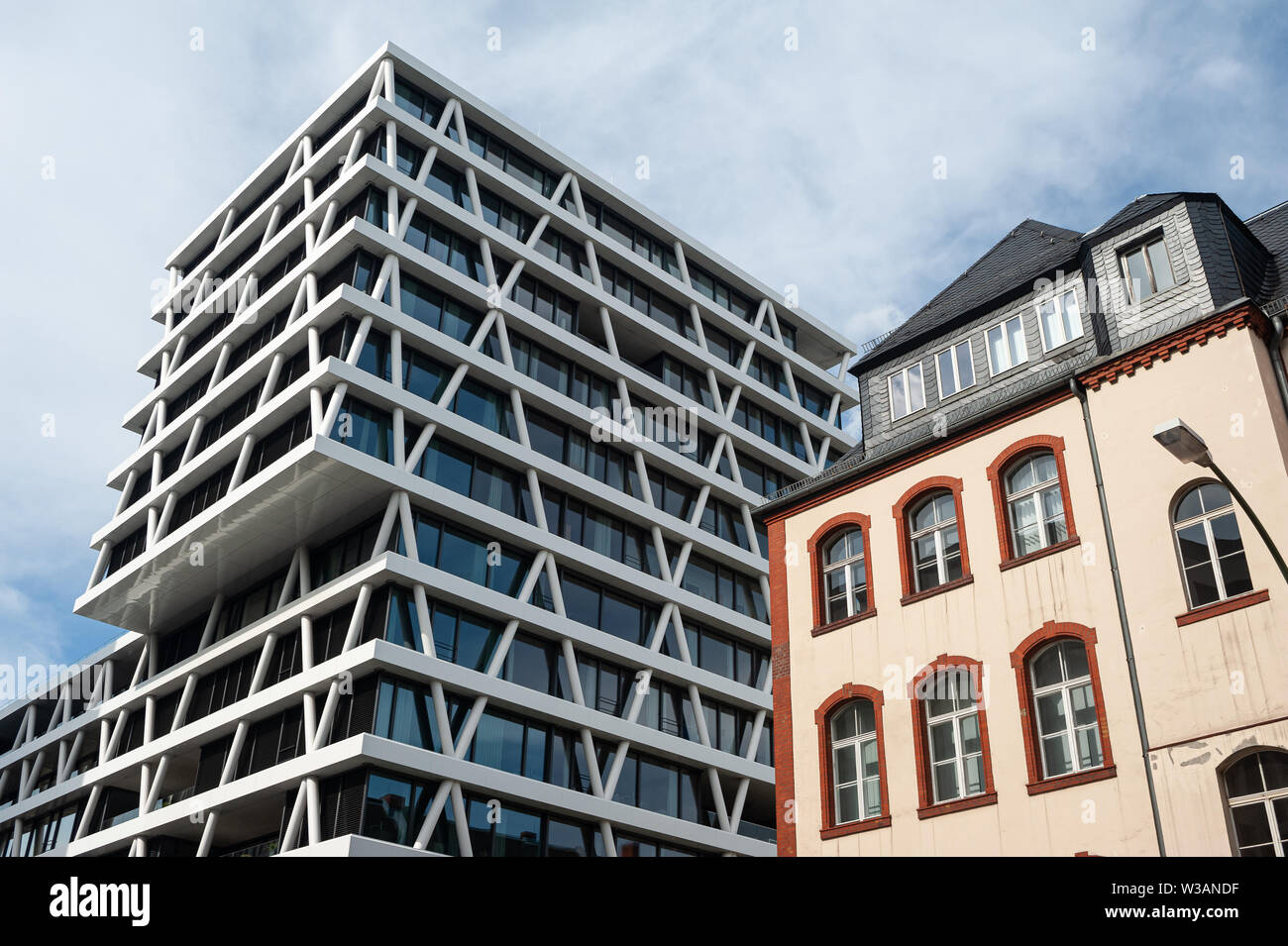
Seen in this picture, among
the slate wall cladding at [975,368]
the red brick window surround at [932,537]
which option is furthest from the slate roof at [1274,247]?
the red brick window surround at [932,537]

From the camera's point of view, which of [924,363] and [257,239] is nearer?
[924,363]

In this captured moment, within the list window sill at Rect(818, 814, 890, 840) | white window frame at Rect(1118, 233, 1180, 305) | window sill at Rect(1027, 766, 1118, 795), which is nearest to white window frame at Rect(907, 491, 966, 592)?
window sill at Rect(1027, 766, 1118, 795)

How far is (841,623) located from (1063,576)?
4714 millimetres

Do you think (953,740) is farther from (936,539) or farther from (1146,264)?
(1146,264)

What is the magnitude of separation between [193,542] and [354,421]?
8.74 metres

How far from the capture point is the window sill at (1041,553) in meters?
20.2

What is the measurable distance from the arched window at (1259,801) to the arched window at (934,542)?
19.9ft

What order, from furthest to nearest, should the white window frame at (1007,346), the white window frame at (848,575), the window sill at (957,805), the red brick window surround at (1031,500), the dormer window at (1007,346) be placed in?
1. the dormer window at (1007,346)
2. the white window frame at (1007,346)
3. the white window frame at (848,575)
4. the red brick window surround at (1031,500)
5. the window sill at (957,805)

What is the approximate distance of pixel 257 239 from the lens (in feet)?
170

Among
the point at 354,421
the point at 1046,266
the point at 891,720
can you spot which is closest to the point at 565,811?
the point at 354,421

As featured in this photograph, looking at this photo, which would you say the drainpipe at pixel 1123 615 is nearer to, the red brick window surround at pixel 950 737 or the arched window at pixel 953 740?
the red brick window surround at pixel 950 737

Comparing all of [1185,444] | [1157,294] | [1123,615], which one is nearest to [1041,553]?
[1123,615]

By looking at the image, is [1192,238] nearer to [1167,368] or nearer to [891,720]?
[1167,368]
